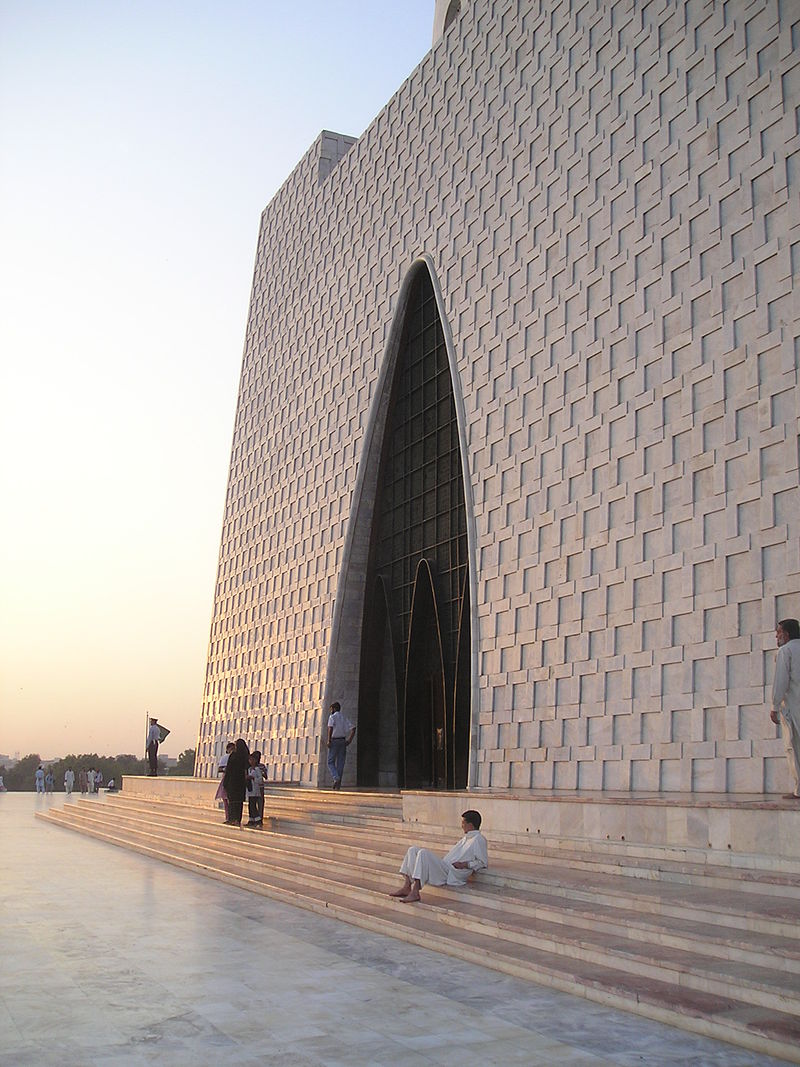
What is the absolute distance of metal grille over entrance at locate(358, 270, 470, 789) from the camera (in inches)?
552

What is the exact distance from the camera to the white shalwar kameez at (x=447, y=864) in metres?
6.58

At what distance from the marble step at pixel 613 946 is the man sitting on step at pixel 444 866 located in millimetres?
122

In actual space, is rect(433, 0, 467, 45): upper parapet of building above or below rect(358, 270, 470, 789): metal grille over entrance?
above

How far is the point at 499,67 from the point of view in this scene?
44.4 ft

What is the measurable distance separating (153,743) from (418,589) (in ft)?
21.5

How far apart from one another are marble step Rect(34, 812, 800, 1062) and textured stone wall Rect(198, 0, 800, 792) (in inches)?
119

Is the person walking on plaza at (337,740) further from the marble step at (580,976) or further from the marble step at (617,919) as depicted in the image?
the marble step at (580,976)

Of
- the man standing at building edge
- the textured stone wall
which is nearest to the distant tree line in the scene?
the man standing at building edge

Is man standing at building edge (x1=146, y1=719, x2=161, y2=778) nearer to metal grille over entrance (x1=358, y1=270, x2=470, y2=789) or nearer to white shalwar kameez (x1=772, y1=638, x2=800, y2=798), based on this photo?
metal grille over entrance (x1=358, y1=270, x2=470, y2=789)

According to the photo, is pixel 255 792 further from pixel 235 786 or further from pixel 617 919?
pixel 617 919

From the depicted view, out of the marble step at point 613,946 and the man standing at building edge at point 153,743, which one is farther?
the man standing at building edge at point 153,743

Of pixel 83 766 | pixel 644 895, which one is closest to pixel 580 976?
pixel 644 895

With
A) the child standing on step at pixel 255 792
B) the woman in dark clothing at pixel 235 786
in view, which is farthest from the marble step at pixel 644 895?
the woman in dark clothing at pixel 235 786

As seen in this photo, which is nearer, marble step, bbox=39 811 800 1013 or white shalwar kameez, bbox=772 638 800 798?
marble step, bbox=39 811 800 1013
